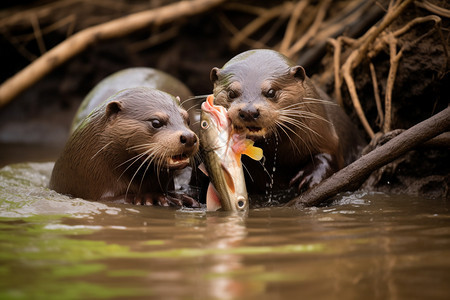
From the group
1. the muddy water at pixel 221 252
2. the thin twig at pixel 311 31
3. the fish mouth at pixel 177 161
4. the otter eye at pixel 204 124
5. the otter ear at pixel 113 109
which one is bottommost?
the muddy water at pixel 221 252

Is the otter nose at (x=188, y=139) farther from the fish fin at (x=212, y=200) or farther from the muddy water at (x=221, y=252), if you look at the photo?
the muddy water at (x=221, y=252)

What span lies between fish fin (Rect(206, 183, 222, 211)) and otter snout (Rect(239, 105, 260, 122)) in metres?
0.36

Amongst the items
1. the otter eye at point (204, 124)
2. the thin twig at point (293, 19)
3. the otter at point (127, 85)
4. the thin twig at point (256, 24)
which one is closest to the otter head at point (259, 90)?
the otter eye at point (204, 124)

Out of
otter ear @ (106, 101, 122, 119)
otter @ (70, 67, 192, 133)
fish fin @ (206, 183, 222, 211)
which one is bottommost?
fish fin @ (206, 183, 222, 211)

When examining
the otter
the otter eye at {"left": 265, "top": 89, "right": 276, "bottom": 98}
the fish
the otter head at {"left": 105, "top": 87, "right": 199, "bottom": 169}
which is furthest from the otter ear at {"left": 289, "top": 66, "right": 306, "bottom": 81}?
the otter

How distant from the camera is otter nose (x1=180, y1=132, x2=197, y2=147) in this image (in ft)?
9.63

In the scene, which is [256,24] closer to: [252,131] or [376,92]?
[376,92]

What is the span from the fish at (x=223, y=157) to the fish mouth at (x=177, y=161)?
4.5 inches

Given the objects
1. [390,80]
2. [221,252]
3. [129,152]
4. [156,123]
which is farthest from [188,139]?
[390,80]

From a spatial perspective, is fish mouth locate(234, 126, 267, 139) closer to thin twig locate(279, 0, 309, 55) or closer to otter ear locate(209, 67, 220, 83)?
otter ear locate(209, 67, 220, 83)

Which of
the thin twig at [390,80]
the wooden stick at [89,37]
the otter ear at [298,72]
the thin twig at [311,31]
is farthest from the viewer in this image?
the thin twig at [311,31]

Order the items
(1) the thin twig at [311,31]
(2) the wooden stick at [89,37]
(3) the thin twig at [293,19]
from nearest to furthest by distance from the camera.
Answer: (2) the wooden stick at [89,37] < (1) the thin twig at [311,31] < (3) the thin twig at [293,19]

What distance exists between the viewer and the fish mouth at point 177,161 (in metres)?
3.01

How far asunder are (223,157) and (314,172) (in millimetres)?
636
